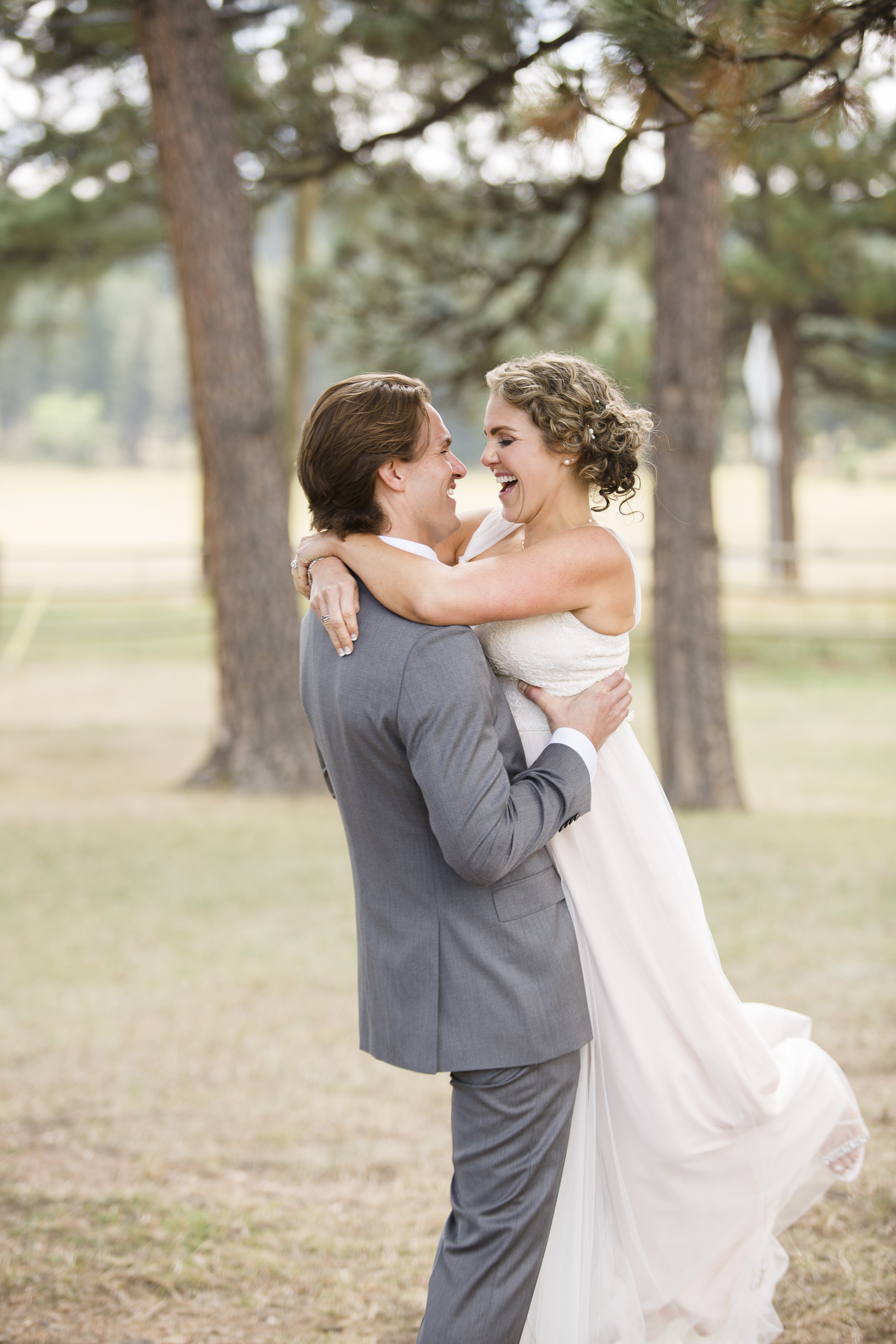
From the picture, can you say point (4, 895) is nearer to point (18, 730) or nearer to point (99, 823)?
point (99, 823)

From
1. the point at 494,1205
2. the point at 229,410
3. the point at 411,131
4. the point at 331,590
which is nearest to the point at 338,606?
the point at 331,590

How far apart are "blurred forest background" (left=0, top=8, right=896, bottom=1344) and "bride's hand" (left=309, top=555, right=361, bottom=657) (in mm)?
1302

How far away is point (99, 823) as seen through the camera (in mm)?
7570

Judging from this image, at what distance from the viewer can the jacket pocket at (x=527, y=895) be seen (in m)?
1.88

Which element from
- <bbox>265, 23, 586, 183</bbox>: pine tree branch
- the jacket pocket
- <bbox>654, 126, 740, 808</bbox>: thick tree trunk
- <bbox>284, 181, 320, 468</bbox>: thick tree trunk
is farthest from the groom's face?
<bbox>284, 181, 320, 468</bbox>: thick tree trunk

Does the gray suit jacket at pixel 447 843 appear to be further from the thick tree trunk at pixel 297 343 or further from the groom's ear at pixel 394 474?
the thick tree trunk at pixel 297 343

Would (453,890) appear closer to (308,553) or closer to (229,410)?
(308,553)

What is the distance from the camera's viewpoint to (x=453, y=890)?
1.88 meters

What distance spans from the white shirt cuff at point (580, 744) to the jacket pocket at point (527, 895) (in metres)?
0.18

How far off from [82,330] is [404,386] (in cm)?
1601

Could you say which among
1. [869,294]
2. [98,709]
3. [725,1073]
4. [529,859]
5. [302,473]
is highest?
[869,294]

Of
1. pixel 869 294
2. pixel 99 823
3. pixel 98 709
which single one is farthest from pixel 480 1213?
pixel 869 294

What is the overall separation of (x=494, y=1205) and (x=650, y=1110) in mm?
360

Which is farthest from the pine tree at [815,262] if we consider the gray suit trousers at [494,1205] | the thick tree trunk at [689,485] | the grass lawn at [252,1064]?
the gray suit trousers at [494,1205]
